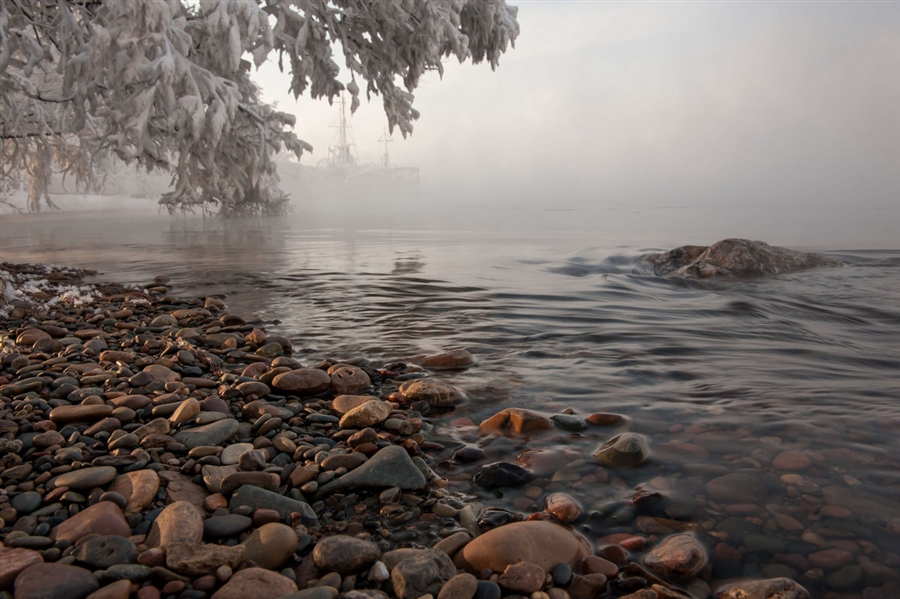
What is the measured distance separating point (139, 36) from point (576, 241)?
34.6ft

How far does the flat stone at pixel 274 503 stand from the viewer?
194 cm

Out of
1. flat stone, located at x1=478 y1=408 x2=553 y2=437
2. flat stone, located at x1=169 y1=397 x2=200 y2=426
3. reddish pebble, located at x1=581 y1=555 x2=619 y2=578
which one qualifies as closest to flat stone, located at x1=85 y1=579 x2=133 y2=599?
flat stone, located at x1=169 y1=397 x2=200 y2=426

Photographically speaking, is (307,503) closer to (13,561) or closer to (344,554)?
(344,554)

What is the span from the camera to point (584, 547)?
5.99 feet

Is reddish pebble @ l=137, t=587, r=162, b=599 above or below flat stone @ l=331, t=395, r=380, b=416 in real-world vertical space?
below

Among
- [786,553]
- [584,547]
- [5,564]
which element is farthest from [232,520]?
[786,553]

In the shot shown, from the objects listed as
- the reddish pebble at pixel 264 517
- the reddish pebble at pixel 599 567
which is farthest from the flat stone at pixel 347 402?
the reddish pebble at pixel 599 567

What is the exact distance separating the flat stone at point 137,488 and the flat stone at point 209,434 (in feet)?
1.09

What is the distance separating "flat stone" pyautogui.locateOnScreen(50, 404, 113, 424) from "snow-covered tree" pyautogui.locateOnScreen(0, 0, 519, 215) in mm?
6246

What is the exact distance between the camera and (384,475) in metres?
2.19

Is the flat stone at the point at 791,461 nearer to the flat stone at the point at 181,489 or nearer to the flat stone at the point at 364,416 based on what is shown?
the flat stone at the point at 364,416

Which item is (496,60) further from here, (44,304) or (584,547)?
(584,547)

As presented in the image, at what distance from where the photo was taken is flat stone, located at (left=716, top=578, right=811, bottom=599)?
5.23ft

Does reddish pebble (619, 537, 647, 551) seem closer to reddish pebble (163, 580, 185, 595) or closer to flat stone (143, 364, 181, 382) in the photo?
reddish pebble (163, 580, 185, 595)
